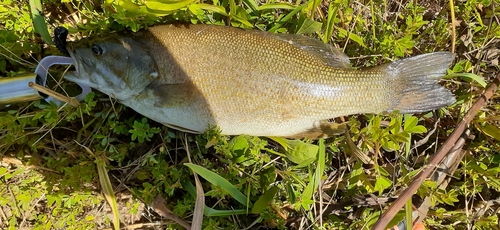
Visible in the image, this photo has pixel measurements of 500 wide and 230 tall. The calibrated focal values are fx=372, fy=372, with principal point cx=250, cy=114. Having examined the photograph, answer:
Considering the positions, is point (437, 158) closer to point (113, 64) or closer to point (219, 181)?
point (219, 181)

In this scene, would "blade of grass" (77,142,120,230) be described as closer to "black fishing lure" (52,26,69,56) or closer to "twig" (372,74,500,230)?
"black fishing lure" (52,26,69,56)

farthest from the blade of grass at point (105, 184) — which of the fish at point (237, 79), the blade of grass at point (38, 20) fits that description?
the blade of grass at point (38, 20)

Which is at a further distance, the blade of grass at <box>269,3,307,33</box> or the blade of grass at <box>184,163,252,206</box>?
the blade of grass at <box>269,3,307,33</box>

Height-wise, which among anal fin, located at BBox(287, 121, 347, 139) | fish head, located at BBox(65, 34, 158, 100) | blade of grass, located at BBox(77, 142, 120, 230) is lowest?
blade of grass, located at BBox(77, 142, 120, 230)

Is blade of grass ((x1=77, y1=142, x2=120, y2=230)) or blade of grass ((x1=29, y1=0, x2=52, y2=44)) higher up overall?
blade of grass ((x1=29, y1=0, x2=52, y2=44))

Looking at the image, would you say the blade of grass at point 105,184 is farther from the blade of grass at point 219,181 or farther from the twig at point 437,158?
the twig at point 437,158

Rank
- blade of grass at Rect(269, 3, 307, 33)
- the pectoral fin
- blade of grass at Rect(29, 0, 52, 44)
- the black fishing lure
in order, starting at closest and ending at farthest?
the black fishing lure
the pectoral fin
blade of grass at Rect(29, 0, 52, 44)
blade of grass at Rect(269, 3, 307, 33)

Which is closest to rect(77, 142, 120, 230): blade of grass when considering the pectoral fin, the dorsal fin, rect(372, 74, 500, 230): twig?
the pectoral fin
